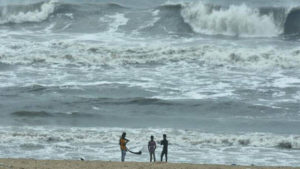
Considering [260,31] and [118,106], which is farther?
[260,31]

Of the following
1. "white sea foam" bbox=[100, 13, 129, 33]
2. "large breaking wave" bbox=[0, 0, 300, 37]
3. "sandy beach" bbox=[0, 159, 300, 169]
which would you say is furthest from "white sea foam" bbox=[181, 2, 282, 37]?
"sandy beach" bbox=[0, 159, 300, 169]

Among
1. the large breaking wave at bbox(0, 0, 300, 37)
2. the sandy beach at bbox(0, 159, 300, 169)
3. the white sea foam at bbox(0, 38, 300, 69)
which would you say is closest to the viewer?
the sandy beach at bbox(0, 159, 300, 169)

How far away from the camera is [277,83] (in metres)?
28.6

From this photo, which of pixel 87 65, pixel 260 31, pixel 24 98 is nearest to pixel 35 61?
pixel 87 65

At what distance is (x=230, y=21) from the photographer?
132 ft

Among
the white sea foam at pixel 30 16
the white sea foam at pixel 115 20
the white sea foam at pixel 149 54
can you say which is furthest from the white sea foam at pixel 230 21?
the white sea foam at pixel 30 16

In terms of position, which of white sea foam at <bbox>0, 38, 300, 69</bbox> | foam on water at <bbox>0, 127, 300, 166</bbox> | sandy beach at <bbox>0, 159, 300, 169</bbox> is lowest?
foam on water at <bbox>0, 127, 300, 166</bbox>

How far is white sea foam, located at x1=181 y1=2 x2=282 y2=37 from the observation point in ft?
129

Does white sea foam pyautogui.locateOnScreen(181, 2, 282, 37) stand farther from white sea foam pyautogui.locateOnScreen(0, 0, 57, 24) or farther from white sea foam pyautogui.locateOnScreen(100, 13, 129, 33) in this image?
white sea foam pyautogui.locateOnScreen(0, 0, 57, 24)

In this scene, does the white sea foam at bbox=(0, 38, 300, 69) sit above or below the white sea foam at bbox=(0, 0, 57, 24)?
below

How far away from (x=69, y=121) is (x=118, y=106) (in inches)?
90.8

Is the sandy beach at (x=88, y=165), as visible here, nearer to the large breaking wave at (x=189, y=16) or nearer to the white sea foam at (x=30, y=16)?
the large breaking wave at (x=189, y=16)

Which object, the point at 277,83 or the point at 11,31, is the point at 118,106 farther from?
the point at 11,31

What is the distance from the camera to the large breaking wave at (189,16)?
3956 centimetres
